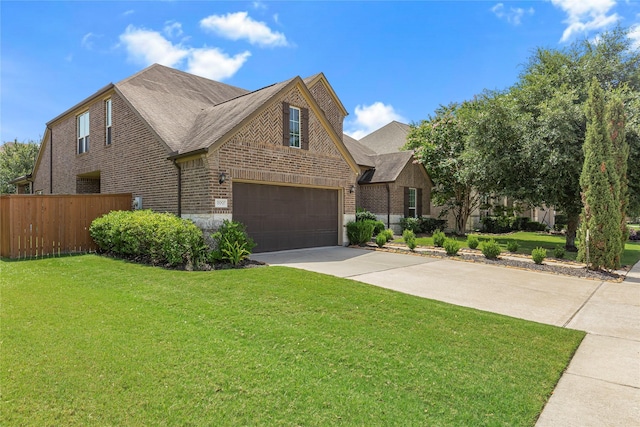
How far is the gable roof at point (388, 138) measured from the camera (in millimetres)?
32875

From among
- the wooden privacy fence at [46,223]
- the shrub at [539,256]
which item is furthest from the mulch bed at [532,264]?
the wooden privacy fence at [46,223]

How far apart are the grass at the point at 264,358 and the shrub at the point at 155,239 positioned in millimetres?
2082

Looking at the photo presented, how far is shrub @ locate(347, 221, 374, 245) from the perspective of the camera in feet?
47.6

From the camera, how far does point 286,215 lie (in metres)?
12.7

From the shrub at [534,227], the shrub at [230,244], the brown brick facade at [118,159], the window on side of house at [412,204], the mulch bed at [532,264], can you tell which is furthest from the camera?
the shrub at [534,227]

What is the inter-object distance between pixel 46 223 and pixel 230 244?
5877 millimetres

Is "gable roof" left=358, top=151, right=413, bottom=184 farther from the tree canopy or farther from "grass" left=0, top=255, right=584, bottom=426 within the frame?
"grass" left=0, top=255, right=584, bottom=426

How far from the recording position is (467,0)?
1047 cm

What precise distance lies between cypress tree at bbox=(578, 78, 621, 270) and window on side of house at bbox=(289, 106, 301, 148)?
28.8ft

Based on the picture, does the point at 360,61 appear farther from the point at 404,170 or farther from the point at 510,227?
the point at 510,227

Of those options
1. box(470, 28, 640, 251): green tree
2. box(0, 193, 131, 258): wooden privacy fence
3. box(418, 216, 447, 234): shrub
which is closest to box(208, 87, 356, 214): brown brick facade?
box(0, 193, 131, 258): wooden privacy fence

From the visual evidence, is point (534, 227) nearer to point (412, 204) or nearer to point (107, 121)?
point (412, 204)

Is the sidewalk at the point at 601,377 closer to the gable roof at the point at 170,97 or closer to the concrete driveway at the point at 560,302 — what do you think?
the concrete driveway at the point at 560,302

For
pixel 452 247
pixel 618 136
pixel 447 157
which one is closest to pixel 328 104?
pixel 447 157
